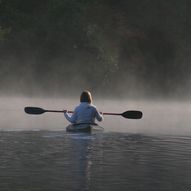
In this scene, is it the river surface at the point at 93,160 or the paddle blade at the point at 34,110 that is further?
the paddle blade at the point at 34,110

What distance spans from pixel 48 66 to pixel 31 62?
139 centimetres

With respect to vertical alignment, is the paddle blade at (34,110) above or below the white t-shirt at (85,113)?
above

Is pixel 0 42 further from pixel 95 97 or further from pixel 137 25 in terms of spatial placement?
pixel 137 25


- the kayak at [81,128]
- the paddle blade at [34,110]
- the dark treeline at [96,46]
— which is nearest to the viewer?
the kayak at [81,128]

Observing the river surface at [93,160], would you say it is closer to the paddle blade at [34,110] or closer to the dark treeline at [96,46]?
the paddle blade at [34,110]

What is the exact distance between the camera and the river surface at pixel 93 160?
40.3 feet

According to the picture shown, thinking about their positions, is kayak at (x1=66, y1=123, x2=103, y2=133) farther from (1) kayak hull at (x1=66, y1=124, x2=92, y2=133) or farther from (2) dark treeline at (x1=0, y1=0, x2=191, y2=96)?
(2) dark treeline at (x1=0, y1=0, x2=191, y2=96)

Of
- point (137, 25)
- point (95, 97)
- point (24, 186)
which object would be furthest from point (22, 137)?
point (137, 25)

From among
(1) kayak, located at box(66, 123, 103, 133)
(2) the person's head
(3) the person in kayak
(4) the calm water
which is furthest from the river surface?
(2) the person's head

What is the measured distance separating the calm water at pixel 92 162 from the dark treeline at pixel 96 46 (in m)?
32.5

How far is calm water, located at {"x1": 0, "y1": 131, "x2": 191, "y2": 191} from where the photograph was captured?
1227 cm

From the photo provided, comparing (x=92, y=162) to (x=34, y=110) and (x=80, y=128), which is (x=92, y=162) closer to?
(x=80, y=128)

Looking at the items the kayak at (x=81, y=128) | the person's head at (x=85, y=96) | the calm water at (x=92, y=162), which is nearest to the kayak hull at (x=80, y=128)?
the kayak at (x=81, y=128)

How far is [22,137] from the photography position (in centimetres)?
2014
